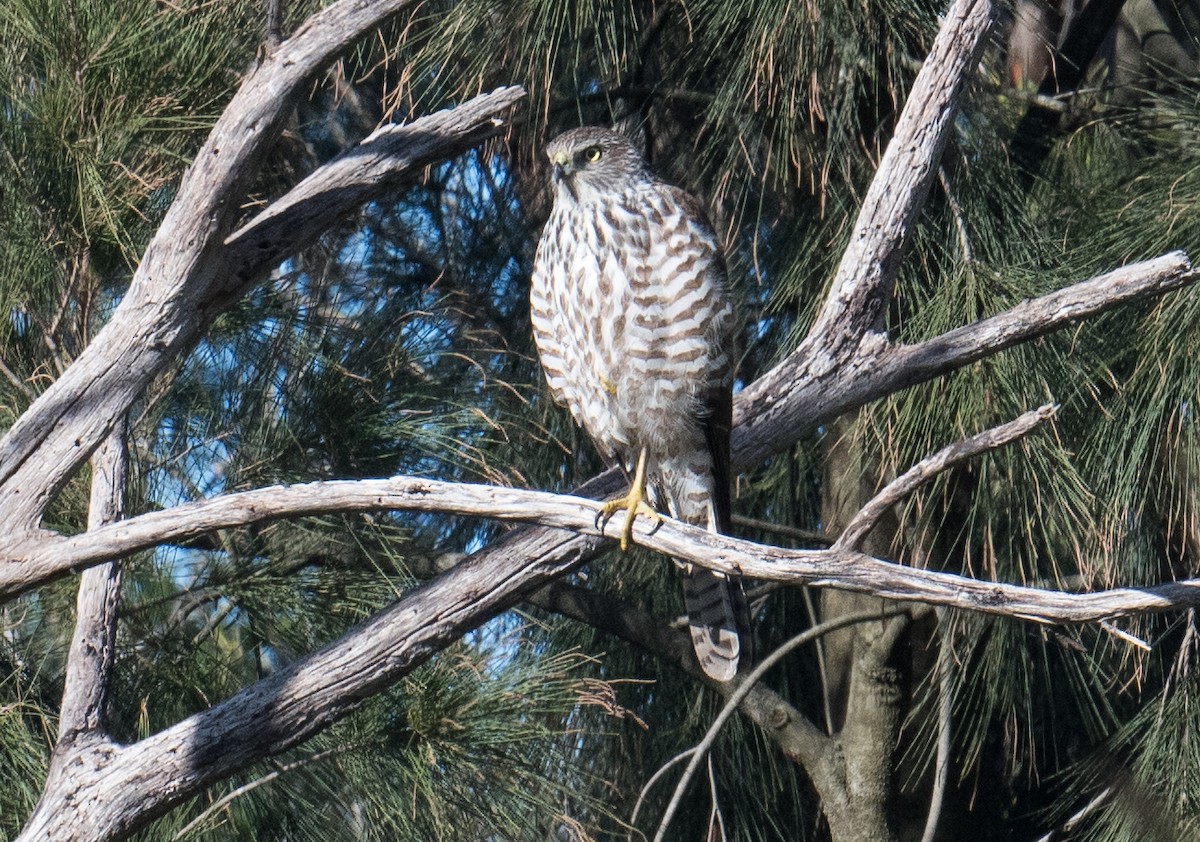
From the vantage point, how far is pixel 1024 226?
3.20 m

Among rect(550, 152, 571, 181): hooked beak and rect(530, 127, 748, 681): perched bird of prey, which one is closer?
rect(530, 127, 748, 681): perched bird of prey

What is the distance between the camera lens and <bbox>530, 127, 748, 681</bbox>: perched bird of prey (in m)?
2.72

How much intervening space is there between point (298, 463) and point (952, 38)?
5.34 ft

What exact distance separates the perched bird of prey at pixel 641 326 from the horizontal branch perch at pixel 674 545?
524 mm

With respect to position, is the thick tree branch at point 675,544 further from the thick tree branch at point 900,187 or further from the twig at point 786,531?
the twig at point 786,531

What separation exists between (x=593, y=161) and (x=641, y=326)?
0.42m

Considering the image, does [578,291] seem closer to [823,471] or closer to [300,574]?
[300,574]

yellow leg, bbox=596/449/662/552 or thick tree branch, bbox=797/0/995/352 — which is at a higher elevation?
thick tree branch, bbox=797/0/995/352

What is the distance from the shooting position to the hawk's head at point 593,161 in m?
2.86

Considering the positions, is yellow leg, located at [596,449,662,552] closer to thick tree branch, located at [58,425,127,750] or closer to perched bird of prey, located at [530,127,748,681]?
perched bird of prey, located at [530,127,748,681]

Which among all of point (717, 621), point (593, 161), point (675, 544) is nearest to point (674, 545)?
point (675, 544)

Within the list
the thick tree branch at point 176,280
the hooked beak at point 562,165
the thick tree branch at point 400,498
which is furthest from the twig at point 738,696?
the thick tree branch at point 176,280

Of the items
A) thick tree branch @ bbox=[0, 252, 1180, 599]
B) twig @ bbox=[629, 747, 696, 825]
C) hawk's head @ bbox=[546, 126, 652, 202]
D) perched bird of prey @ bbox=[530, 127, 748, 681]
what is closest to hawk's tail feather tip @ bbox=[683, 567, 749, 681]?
perched bird of prey @ bbox=[530, 127, 748, 681]

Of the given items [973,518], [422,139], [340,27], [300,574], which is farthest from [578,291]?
[973,518]
